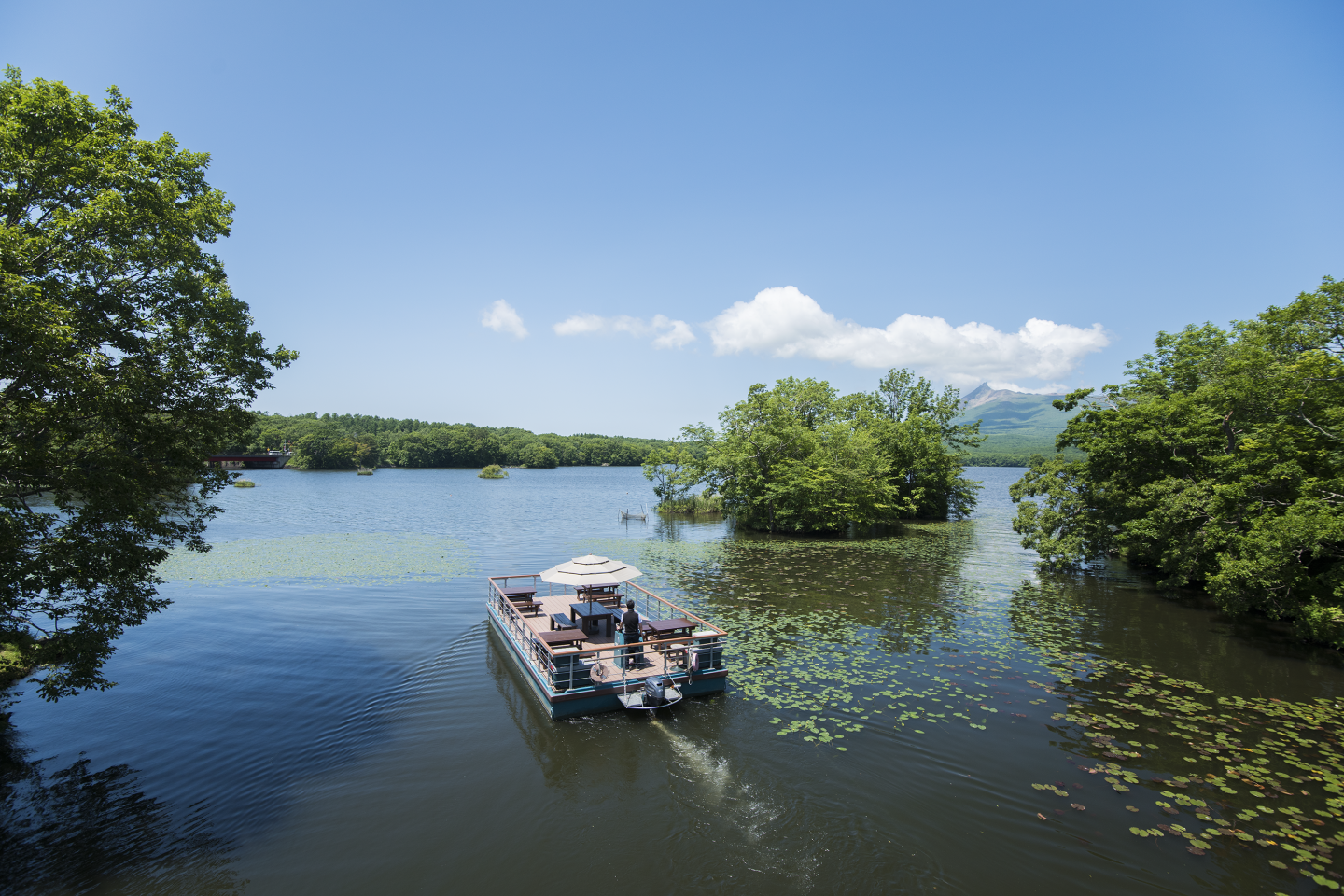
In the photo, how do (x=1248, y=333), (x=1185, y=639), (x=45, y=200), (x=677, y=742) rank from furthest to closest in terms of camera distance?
(x=1248, y=333)
(x=1185, y=639)
(x=677, y=742)
(x=45, y=200)

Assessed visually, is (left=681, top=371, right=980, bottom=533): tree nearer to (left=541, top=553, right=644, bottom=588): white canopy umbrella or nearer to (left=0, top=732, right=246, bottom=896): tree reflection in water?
(left=541, top=553, right=644, bottom=588): white canopy umbrella

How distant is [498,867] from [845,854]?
511 cm

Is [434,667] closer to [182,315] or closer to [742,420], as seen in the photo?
[182,315]

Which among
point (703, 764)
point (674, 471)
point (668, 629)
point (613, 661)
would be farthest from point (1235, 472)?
point (674, 471)

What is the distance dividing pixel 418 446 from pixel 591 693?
5412 inches

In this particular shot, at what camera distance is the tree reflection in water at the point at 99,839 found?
7.83 meters

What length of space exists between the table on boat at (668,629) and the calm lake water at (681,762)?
182 centimetres

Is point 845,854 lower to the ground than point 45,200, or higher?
lower

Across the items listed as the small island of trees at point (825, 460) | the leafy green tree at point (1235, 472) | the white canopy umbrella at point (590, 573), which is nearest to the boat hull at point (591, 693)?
the white canopy umbrella at point (590, 573)

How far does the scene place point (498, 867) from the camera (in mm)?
8148

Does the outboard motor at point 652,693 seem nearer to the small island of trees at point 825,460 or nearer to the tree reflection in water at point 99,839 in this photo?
the tree reflection in water at point 99,839

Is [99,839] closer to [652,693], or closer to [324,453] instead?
[652,693]

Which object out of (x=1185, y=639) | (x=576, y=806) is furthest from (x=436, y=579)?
(x=1185, y=639)

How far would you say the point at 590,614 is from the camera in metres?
15.6
